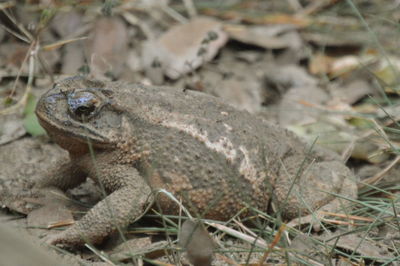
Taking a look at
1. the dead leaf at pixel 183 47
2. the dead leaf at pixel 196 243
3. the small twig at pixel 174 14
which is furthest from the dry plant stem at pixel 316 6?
the dead leaf at pixel 196 243

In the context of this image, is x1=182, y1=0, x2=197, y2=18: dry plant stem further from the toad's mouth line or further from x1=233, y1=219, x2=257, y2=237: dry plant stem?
x1=233, y1=219, x2=257, y2=237: dry plant stem

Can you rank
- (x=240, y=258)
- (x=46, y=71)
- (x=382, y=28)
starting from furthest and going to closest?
A: 1. (x=382, y=28)
2. (x=46, y=71)
3. (x=240, y=258)

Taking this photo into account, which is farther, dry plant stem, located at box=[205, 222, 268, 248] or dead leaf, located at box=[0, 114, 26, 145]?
dead leaf, located at box=[0, 114, 26, 145]

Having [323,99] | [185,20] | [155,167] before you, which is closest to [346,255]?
[155,167]

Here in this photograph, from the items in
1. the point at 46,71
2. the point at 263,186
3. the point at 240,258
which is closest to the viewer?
the point at 240,258

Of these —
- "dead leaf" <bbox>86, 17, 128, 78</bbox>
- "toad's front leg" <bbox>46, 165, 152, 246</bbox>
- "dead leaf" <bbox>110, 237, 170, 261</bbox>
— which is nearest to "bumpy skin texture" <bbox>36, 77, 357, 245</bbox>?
"toad's front leg" <bbox>46, 165, 152, 246</bbox>

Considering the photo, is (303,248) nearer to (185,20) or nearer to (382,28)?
(185,20)
